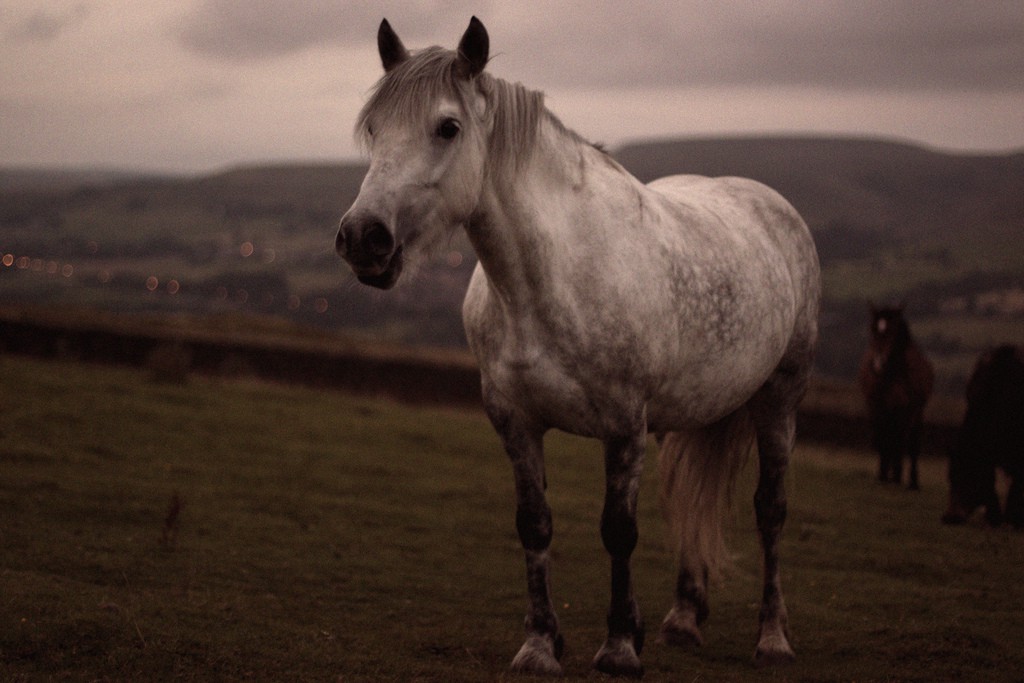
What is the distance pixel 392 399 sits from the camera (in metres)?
26.7

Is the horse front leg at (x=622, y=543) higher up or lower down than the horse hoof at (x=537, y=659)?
higher up

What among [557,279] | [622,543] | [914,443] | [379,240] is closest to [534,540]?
[622,543]

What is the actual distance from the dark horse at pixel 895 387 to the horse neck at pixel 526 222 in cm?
1188

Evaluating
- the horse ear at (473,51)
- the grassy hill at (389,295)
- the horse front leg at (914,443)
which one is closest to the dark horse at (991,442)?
the horse front leg at (914,443)

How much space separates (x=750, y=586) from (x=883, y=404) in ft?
26.6

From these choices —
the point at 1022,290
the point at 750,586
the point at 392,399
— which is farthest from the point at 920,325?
the point at 750,586

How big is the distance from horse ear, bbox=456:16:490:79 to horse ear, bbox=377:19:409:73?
359mm

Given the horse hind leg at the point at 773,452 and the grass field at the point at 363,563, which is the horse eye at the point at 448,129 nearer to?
the grass field at the point at 363,563

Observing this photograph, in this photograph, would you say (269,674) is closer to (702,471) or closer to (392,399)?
(702,471)

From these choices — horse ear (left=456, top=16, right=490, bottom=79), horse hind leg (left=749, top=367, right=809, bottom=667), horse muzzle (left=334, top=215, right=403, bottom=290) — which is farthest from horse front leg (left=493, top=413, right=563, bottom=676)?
horse hind leg (left=749, top=367, right=809, bottom=667)

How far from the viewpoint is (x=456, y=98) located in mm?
4637

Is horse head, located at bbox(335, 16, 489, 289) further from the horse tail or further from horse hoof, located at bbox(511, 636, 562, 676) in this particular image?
the horse tail

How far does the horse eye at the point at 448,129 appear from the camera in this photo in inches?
181

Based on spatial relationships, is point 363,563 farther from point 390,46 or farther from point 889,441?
point 889,441
